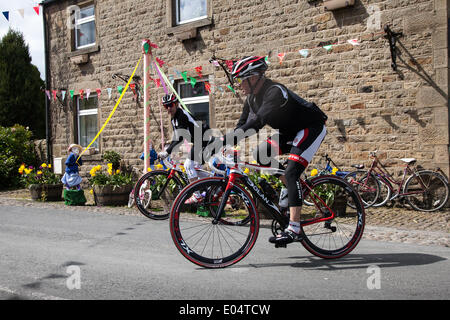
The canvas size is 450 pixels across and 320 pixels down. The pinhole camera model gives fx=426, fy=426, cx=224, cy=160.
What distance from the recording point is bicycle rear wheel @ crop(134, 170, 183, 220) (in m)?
7.07

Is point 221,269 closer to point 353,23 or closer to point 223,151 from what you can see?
point 223,151

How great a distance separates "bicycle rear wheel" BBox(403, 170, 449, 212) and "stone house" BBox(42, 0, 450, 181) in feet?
0.89

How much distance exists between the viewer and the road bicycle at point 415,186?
8047mm

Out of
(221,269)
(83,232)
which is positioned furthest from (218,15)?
(221,269)

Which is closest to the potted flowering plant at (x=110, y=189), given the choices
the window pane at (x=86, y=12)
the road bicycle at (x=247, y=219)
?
the road bicycle at (x=247, y=219)

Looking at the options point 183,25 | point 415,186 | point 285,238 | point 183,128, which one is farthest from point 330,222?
point 183,25

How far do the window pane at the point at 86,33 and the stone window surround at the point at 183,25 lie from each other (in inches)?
137

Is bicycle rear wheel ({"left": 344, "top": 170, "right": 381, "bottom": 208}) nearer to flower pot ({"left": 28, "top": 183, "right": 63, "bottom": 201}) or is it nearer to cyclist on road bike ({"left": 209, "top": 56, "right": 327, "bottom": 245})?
cyclist on road bike ({"left": 209, "top": 56, "right": 327, "bottom": 245})

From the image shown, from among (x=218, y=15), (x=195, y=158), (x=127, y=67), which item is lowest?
(x=195, y=158)

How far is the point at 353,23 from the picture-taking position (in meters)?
8.90

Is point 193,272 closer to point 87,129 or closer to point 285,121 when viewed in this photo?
point 285,121

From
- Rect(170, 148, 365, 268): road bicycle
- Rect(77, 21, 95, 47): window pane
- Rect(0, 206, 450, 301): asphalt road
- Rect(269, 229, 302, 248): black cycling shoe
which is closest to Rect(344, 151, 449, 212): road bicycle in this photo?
Rect(0, 206, 450, 301): asphalt road

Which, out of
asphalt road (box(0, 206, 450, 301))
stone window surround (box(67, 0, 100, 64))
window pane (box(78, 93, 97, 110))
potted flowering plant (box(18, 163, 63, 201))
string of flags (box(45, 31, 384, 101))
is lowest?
asphalt road (box(0, 206, 450, 301))

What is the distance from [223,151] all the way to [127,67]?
9406 millimetres
